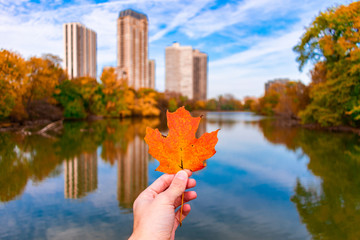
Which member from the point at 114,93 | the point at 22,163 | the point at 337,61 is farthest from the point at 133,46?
the point at 22,163

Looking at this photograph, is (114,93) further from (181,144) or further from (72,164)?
(181,144)

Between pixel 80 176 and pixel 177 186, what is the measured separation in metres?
6.78

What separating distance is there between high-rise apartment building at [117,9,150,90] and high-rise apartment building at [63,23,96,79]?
19.2 ft

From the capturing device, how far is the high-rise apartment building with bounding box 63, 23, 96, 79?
4441 centimetres

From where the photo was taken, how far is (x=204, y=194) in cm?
589

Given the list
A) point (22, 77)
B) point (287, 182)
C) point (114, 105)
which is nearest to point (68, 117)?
point (114, 105)

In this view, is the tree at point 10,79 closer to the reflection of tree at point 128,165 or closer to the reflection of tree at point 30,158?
the reflection of tree at point 30,158

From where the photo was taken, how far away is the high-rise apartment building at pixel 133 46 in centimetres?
5102

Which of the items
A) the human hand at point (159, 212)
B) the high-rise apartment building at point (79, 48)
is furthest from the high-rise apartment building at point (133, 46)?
the human hand at point (159, 212)

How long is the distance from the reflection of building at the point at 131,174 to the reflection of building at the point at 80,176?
28.9 inches

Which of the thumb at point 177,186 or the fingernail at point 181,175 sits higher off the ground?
the fingernail at point 181,175

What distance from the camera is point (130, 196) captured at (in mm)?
5672

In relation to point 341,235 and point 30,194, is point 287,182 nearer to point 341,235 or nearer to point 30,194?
point 341,235

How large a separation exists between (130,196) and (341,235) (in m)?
3.93
